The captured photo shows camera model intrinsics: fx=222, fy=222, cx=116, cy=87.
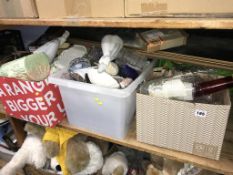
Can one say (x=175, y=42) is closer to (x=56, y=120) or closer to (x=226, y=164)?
(x=226, y=164)

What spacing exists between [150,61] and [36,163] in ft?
2.40

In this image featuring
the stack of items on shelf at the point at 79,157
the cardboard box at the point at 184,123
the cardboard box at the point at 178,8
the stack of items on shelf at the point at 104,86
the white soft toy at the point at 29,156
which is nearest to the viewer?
the cardboard box at the point at 178,8

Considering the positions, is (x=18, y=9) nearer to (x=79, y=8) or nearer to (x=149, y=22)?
(x=79, y=8)

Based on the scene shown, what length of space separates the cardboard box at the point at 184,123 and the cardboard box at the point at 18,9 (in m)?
0.47

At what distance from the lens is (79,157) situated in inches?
38.1

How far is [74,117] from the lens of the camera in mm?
893

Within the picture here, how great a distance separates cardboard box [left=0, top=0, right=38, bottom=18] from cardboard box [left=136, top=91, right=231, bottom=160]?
474mm

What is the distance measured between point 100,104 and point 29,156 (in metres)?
0.59

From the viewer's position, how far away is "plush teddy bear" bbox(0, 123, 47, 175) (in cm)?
108

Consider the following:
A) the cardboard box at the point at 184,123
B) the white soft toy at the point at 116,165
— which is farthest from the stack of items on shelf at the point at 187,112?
the white soft toy at the point at 116,165

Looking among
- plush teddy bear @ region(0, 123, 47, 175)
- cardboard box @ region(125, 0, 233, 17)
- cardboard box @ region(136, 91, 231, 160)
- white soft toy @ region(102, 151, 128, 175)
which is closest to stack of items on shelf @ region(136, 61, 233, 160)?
cardboard box @ region(136, 91, 231, 160)

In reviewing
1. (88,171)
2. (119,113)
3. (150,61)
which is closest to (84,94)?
(119,113)

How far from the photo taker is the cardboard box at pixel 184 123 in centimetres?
64

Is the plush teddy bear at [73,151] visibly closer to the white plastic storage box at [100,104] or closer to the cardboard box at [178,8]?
the white plastic storage box at [100,104]
